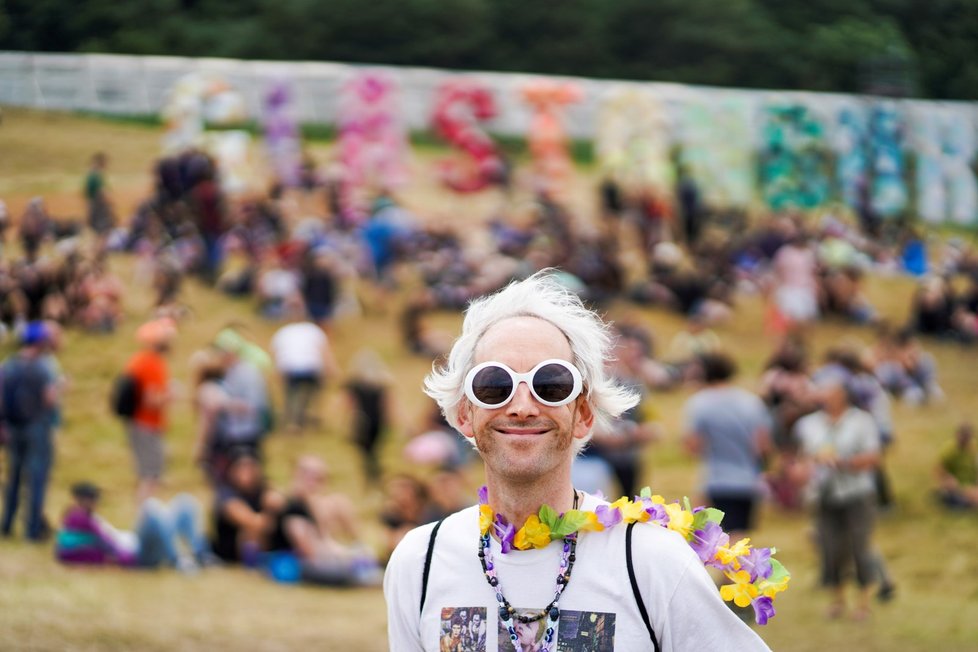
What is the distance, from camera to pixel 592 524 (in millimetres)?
2299

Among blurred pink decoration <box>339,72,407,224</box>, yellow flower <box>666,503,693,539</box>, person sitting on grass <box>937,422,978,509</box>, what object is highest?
blurred pink decoration <box>339,72,407,224</box>

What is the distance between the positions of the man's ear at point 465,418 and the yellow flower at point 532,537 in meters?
0.21

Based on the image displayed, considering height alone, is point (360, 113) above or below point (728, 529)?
above

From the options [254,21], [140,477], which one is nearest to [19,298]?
[140,477]

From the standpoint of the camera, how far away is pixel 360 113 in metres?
17.1

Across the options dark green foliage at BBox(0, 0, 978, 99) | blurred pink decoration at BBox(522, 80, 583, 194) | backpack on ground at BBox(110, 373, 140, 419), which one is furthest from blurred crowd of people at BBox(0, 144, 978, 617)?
dark green foliage at BBox(0, 0, 978, 99)

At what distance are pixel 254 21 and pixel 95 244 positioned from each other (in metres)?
2.82

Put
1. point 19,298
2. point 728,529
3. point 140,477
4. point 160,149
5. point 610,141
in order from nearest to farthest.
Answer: point 728,529
point 140,477
point 19,298
point 160,149
point 610,141

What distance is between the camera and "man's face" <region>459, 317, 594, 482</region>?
2.30m

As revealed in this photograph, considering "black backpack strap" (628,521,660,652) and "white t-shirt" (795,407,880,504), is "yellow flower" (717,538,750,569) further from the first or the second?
"white t-shirt" (795,407,880,504)

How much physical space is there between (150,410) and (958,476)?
20.8 ft

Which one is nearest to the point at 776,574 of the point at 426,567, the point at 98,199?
the point at 426,567

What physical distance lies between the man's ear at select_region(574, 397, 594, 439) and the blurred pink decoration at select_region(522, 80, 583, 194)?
15.8 metres

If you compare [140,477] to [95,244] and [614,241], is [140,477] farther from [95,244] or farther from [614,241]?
[614,241]
